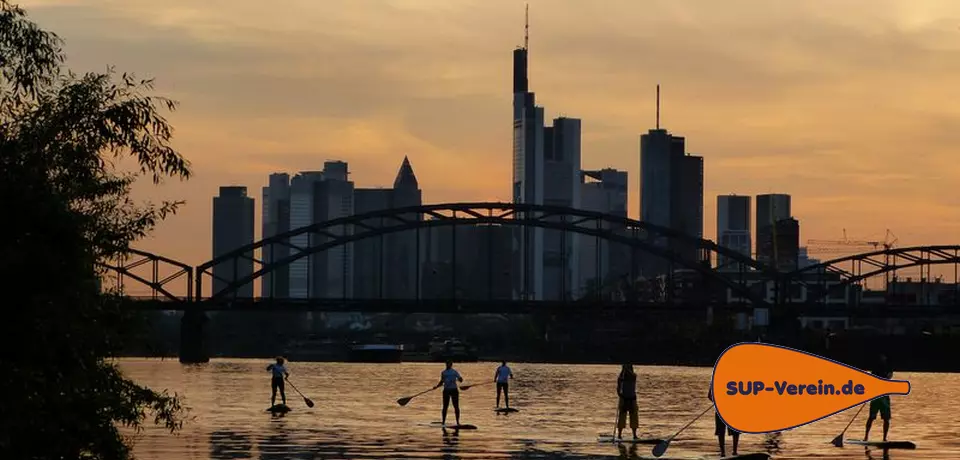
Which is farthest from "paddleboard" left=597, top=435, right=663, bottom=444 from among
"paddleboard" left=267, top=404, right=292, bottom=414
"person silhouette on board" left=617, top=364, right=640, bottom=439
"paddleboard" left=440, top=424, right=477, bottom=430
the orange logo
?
the orange logo

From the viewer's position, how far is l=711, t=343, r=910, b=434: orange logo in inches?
655

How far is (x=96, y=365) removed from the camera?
26062 mm

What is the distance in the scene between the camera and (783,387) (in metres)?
16.7

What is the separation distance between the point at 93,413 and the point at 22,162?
355cm

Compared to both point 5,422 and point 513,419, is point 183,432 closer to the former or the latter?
point 513,419

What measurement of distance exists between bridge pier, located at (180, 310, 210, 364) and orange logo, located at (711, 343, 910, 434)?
169 metres

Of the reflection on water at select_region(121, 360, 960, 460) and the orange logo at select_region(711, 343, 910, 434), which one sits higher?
the orange logo at select_region(711, 343, 910, 434)

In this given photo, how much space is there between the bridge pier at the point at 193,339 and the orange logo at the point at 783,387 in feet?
553

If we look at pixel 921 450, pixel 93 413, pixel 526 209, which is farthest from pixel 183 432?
pixel 526 209

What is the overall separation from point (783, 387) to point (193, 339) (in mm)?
175950

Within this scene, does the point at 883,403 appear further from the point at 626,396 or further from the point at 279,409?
the point at 279,409

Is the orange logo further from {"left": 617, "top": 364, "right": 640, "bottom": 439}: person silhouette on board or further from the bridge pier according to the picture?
the bridge pier

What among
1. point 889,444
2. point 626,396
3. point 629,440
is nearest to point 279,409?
point 626,396

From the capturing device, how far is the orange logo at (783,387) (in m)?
16.6
